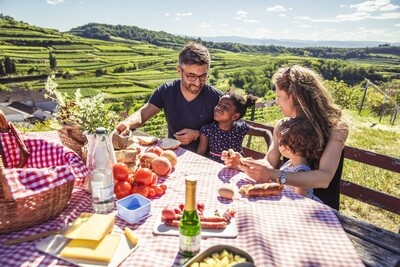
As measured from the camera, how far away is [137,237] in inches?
58.6

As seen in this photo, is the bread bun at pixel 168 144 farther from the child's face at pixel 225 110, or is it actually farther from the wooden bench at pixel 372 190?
the wooden bench at pixel 372 190

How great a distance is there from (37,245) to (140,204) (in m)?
0.54

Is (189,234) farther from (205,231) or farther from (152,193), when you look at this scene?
(152,193)

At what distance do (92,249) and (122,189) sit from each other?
0.58 m

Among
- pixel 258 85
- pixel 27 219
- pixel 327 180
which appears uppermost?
pixel 27 219

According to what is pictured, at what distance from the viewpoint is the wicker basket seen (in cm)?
143

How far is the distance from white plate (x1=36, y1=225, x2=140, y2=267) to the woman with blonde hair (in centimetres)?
111

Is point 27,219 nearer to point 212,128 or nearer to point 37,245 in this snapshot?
point 37,245

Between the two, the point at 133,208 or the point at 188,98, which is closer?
the point at 133,208

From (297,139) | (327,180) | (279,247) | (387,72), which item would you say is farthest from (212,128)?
(387,72)

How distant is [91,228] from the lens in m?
1.43

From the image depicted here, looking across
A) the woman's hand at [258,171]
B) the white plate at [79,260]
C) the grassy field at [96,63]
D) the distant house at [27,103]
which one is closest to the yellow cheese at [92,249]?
the white plate at [79,260]

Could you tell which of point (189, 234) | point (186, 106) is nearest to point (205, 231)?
point (189, 234)

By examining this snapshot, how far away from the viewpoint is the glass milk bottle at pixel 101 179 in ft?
5.68
